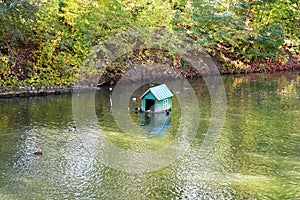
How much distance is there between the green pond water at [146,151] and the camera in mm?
8180

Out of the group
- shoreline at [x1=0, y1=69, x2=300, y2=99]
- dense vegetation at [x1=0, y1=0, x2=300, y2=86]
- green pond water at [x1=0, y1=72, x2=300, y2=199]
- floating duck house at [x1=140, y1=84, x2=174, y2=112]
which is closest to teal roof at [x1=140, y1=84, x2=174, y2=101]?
floating duck house at [x1=140, y1=84, x2=174, y2=112]

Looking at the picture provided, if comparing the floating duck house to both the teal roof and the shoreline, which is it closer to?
the teal roof

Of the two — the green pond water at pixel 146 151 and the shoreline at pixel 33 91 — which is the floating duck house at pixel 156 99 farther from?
the shoreline at pixel 33 91

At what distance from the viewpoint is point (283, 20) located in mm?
30000

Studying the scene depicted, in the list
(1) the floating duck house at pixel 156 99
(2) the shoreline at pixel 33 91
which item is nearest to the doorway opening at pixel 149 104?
(1) the floating duck house at pixel 156 99

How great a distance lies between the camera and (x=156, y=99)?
46.0 ft

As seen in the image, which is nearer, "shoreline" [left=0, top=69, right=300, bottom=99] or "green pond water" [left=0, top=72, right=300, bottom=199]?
"green pond water" [left=0, top=72, right=300, bottom=199]

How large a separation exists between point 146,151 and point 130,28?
1196cm

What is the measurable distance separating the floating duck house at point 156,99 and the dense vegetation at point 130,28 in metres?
4.99

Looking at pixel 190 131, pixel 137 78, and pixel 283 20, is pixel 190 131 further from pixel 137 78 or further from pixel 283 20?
pixel 283 20

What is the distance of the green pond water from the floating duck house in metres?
0.43

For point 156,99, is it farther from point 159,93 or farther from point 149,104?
point 149,104

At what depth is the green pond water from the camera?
8.18 metres

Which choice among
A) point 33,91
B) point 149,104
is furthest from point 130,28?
point 149,104
